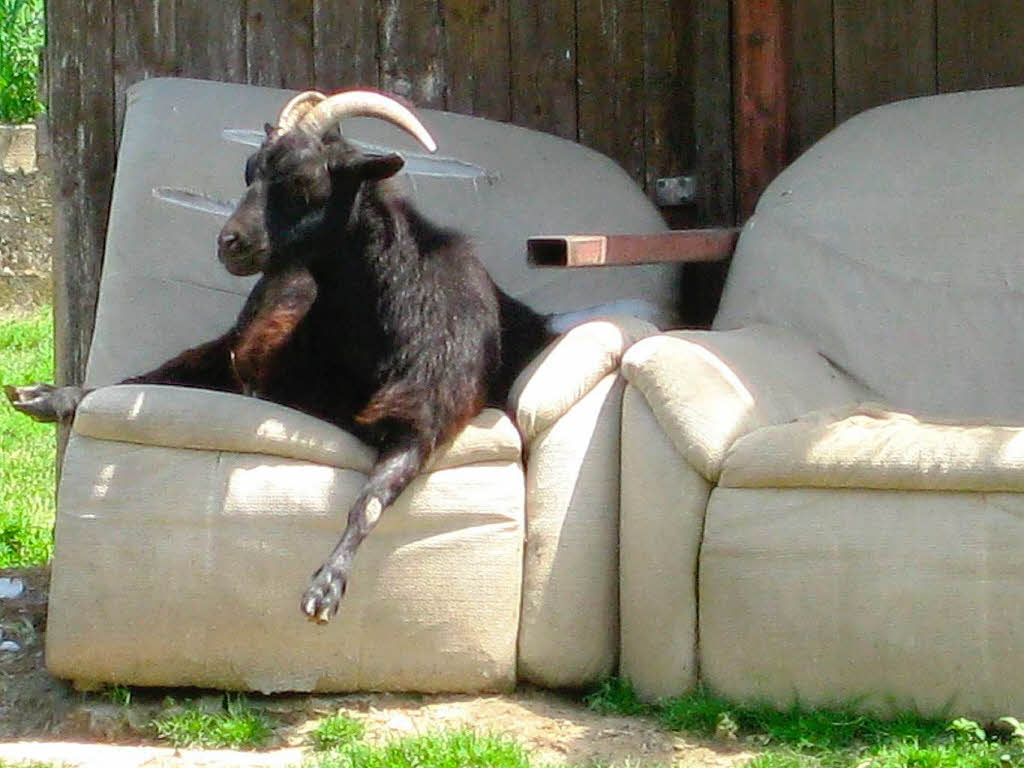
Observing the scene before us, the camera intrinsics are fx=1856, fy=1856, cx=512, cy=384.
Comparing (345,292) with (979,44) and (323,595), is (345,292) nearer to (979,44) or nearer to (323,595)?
(323,595)

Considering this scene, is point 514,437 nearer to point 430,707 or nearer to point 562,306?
point 430,707

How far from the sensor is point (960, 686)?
446cm

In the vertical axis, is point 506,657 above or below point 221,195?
below

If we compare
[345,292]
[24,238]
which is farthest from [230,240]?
[24,238]

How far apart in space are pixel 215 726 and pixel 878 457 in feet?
5.98

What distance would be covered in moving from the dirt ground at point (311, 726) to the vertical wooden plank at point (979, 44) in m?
2.97

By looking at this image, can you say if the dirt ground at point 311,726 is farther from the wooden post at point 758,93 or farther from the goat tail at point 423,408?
the wooden post at point 758,93

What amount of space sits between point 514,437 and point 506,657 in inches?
23.2

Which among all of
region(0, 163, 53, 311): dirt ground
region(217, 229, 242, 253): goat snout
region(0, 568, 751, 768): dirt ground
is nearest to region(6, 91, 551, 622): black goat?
region(217, 229, 242, 253): goat snout

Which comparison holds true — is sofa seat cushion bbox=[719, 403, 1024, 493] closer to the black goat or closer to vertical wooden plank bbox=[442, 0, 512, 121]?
the black goat

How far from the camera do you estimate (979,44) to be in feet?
21.9

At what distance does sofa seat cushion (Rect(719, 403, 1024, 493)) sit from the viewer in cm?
446

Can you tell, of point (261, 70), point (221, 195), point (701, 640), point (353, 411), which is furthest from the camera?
point (261, 70)

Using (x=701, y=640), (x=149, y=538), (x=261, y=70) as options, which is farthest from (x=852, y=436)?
(x=261, y=70)
